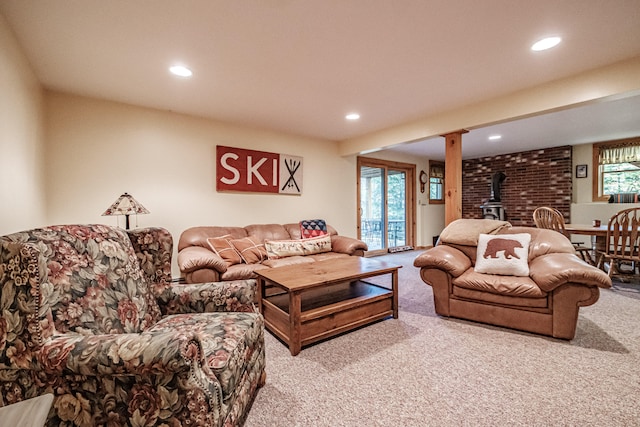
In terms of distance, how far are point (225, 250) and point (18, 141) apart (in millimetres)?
1867

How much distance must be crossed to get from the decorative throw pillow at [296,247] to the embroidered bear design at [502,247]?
191 centimetres

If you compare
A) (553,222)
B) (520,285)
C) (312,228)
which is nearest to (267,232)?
(312,228)

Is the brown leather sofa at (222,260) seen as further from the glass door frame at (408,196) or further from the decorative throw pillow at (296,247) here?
the glass door frame at (408,196)

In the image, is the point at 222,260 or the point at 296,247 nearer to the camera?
the point at 222,260

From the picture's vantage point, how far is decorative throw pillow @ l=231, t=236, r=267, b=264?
10.4ft

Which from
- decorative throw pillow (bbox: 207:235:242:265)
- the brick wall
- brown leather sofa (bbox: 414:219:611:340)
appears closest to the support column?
brown leather sofa (bbox: 414:219:611:340)

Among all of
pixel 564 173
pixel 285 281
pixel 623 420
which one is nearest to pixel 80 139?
pixel 285 281

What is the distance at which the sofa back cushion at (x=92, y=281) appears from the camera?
1054 millimetres

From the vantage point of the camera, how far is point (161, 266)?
5.46ft

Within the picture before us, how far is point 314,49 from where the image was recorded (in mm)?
2131

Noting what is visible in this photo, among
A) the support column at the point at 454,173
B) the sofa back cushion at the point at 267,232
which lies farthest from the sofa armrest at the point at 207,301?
the support column at the point at 454,173

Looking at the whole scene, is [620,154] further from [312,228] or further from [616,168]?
[312,228]

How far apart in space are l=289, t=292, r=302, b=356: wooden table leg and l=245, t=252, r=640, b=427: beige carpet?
0.07 metres

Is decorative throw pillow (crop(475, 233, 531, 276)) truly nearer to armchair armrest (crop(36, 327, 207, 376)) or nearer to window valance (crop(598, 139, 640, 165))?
armchair armrest (crop(36, 327, 207, 376))
